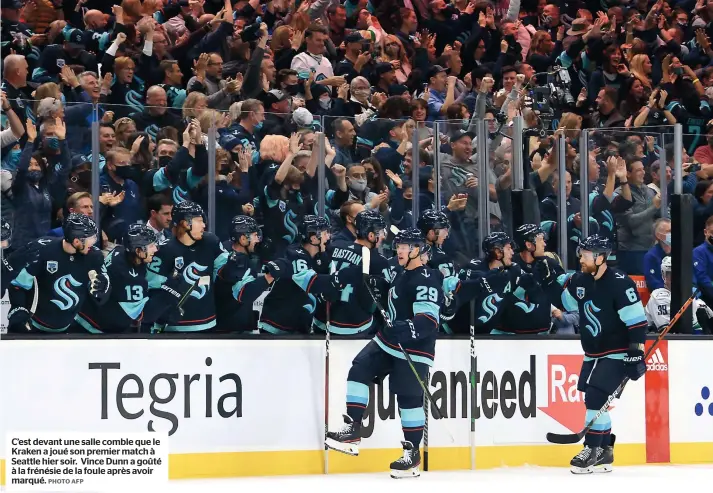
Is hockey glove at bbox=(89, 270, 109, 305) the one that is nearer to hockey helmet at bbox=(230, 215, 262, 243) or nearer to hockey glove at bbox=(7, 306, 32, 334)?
hockey glove at bbox=(7, 306, 32, 334)

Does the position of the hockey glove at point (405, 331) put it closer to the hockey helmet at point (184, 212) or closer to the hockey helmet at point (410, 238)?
the hockey helmet at point (410, 238)

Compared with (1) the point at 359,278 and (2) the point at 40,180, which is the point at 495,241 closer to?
(1) the point at 359,278

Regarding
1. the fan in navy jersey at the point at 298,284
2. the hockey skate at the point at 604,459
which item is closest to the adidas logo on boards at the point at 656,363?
the hockey skate at the point at 604,459

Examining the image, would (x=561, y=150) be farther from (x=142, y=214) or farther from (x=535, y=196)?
(x=142, y=214)

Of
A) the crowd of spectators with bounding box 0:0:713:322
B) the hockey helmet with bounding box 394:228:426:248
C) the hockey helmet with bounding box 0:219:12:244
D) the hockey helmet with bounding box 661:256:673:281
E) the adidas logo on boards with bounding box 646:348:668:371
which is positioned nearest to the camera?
the hockey helmet with bounding box 0:219:12:244

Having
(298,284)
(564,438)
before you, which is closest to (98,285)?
(298,284)

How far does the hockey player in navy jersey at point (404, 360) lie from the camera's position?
29.8 feet

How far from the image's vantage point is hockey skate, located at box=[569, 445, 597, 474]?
31.3 ft

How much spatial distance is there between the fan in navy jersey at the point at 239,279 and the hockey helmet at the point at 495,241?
5.41 ft

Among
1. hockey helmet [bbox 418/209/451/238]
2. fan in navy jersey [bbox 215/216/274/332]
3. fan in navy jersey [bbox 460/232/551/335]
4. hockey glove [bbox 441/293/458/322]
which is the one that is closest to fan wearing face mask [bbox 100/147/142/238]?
fan in navy jersey [bbox 215/216/274/332]

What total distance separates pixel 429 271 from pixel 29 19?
4.70 metres

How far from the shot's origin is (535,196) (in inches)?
404

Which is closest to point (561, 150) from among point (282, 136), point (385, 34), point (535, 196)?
point (535, 196)

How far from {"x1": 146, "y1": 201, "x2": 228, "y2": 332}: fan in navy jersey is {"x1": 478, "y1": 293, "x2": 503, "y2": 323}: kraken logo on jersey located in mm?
1989
